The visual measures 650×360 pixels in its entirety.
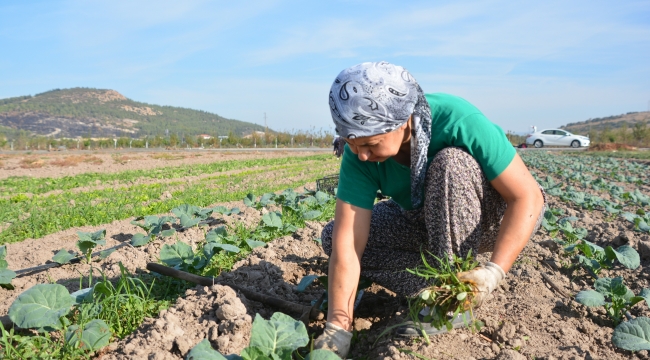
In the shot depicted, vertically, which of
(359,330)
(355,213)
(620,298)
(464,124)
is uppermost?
(464,124)

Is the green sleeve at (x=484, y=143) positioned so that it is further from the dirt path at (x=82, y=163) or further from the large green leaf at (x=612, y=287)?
the dirt path at (x=82, y=163)

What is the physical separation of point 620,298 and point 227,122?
128m

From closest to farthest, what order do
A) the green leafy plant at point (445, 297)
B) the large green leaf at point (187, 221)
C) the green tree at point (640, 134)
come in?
the green leafy plant at point (445, 297)
the large green leaf at point (187, 221)
the green tree at point (640, 134)

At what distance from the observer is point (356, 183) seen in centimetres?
229

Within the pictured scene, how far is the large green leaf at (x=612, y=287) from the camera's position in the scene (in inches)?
98.0

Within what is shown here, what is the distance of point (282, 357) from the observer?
1751 mm

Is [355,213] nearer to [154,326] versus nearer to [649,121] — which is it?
[154,326]

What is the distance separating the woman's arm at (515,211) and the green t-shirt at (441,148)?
5cm

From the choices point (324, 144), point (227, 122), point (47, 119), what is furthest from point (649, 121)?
point (47, 119)

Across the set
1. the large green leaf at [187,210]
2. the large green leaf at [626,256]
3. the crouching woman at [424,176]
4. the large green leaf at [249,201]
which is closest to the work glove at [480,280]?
the crouching woman at [424,176]

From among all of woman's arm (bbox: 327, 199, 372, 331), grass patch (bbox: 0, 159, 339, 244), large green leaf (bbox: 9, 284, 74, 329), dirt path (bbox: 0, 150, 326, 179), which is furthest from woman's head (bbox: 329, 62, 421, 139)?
dirt path (bbox: 0, 150, 326, 179)

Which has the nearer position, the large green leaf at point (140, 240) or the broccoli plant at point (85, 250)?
the broccoli plant at point (85, 250)

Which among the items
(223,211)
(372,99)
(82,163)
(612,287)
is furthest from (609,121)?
(372,99)

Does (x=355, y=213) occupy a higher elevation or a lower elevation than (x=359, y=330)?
higher
